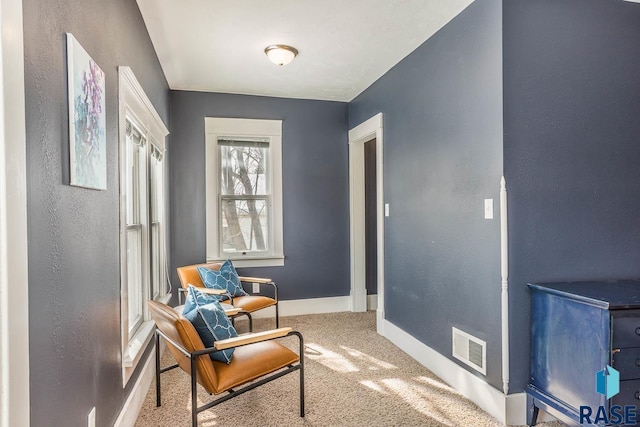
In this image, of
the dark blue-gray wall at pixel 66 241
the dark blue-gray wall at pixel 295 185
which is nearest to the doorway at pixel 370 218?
the dark blue-gray wall at pixel 295 185

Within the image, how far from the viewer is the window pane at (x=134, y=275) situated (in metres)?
2.66

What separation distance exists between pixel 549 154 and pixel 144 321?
293 centimetres

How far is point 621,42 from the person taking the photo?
2447mm

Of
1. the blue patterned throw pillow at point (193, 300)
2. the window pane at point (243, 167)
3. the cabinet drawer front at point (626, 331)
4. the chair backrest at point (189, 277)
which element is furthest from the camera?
the window pane at point (243, 167)

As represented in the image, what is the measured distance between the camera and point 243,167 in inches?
182

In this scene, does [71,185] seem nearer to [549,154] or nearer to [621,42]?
[549,154]

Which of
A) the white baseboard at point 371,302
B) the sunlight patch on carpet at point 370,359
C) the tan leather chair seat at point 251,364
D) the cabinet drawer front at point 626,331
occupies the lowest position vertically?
the sunlight patch on carpet at point 370,359

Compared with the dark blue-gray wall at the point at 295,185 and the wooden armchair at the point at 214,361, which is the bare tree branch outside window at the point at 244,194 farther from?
the wooden armchair at the point at 214,361

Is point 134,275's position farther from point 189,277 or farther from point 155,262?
point 189,277

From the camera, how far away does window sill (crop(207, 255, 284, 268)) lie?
4477mm

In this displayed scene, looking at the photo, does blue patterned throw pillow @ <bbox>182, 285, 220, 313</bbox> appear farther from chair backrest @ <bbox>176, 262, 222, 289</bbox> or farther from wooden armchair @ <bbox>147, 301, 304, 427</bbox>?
chair backrest @ <bbox>176, 262, 222, 289</bbox>

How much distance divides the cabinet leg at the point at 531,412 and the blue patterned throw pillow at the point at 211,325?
1.73 meters

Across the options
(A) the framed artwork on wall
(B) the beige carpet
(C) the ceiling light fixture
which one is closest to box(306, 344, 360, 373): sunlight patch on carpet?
(B) the beige carpet

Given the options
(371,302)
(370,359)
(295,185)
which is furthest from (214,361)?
(371,302)
